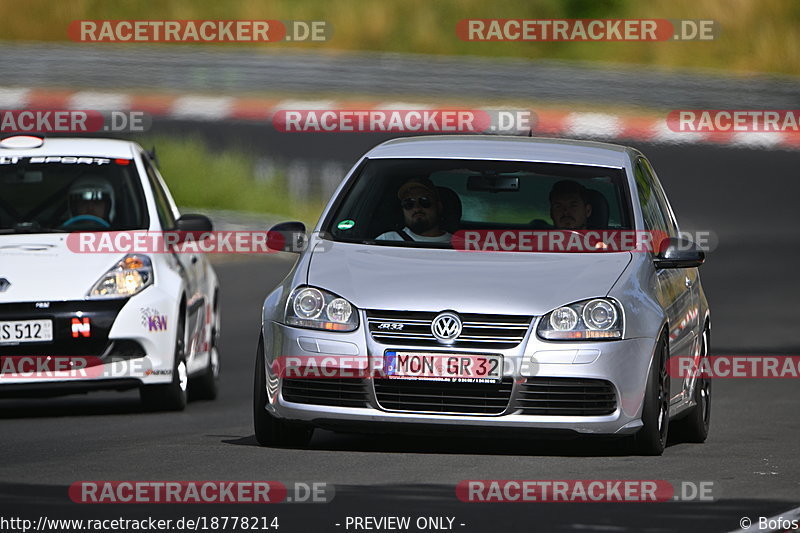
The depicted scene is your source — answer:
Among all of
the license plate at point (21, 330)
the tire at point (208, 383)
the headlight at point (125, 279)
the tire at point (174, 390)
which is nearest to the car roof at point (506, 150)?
the headlight at point (125, 279)

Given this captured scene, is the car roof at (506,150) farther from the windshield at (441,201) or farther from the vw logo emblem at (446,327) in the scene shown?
the vw logo emblem at (446,327)

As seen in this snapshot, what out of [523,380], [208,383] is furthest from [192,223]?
[523,380]

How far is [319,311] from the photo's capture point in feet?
31.8

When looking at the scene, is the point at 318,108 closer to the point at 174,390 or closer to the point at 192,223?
the point at 192,223

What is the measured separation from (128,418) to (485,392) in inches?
134

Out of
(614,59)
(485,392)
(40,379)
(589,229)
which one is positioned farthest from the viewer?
(614,59)

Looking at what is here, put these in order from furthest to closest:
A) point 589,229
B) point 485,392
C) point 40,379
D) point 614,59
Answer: point 614,59, point 40,379, point 589,229, point 485,392

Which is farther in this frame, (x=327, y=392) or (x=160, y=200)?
(x=160, y=200)

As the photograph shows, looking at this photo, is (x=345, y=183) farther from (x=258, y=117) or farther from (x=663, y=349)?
(x=258, y=117)

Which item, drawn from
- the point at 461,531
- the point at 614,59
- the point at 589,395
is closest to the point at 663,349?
the point at 589,395

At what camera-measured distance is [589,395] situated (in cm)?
961

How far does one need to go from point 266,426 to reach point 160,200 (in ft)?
11.6

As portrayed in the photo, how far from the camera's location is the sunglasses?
10711 mm

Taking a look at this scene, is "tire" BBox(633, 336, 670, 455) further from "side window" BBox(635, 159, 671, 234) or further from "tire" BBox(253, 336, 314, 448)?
"tire" BBox(253, 336, 314, 448)
